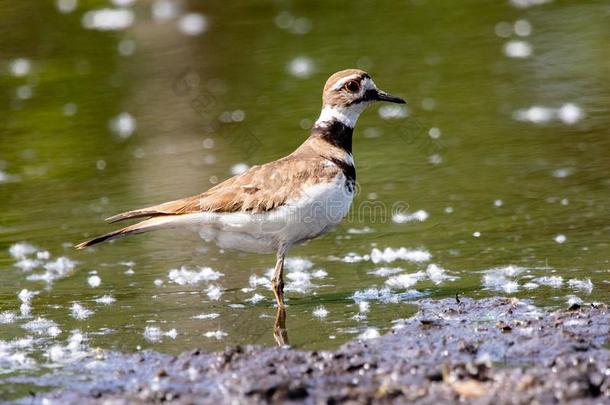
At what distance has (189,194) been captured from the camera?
10805mm

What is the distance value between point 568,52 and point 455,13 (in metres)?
2.92

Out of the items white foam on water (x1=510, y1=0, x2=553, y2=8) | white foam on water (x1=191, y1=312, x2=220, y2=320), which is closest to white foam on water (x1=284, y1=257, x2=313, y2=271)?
white foam on water (x1=191, y1=312, x2=220, y2=320)

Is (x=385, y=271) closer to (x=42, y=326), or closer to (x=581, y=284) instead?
(x=581, y=284)

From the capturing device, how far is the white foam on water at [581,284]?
24.3ft

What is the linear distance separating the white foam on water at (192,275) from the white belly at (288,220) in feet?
1.99

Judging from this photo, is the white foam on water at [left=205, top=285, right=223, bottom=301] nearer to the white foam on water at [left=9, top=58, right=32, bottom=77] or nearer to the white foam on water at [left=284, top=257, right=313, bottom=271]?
the white foam on water at [left=284, top=257, right=313, bottom=271]

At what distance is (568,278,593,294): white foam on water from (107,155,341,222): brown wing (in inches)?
73.2

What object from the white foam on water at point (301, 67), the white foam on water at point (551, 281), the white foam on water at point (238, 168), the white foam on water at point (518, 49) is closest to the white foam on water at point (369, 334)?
the white foam on water at point (551, 281)

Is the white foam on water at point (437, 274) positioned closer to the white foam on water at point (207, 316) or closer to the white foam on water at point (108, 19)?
the white foam on water at point (207, 316)

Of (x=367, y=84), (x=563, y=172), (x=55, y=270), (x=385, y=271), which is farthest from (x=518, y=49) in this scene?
(x=55, y=270)

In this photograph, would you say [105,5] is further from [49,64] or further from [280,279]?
[280,279]

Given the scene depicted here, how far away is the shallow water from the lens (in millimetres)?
7668

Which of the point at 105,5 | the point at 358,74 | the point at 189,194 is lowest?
the point at 189,194


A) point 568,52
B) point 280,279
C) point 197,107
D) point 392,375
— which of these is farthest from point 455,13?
point 392,375
